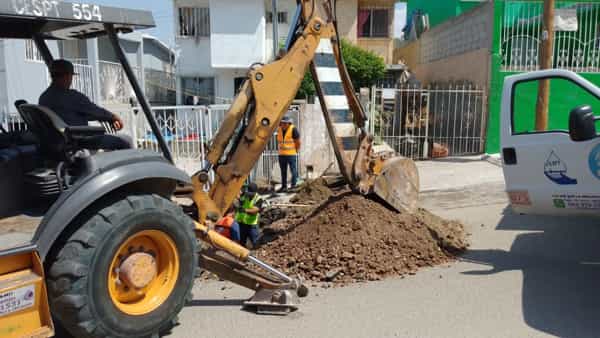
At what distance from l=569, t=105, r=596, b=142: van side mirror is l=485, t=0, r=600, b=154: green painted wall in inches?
309

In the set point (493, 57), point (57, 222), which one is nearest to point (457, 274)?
point (57, 222)

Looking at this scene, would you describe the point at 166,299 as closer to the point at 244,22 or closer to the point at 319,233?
the point at 319,233

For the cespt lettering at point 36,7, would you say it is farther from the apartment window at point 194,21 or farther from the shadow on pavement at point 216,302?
the apartment window at point 194,21

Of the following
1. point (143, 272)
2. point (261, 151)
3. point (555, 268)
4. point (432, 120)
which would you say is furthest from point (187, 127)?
point (432, 120)

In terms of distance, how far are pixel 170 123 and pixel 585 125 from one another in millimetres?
7481

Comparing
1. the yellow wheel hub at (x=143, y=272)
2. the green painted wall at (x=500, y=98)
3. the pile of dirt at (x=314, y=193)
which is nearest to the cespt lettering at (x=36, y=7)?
the yellow wheel hub at (x=143, y=272)

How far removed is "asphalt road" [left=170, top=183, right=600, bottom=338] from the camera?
13.3ft

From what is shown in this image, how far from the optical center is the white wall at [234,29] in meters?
22.6

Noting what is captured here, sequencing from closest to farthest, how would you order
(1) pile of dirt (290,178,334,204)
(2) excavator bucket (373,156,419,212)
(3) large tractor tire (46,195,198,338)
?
(3) large tractor tire (46,195,198,338), (2) excavator bucket (373,156,419,212), (1) pile of dirt (290,178,334,204)

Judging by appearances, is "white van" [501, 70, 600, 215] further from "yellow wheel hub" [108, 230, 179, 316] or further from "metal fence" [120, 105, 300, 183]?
"metal fence" [120, 105, 300, 183]

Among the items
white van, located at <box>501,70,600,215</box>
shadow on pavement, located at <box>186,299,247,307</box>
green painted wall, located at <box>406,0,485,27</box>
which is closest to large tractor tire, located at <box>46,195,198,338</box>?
shadow on pavement, located at <box>186,299,247,307</box>

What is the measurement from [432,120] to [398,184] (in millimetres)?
8899

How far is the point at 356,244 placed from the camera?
552cm

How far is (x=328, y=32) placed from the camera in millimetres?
5664
